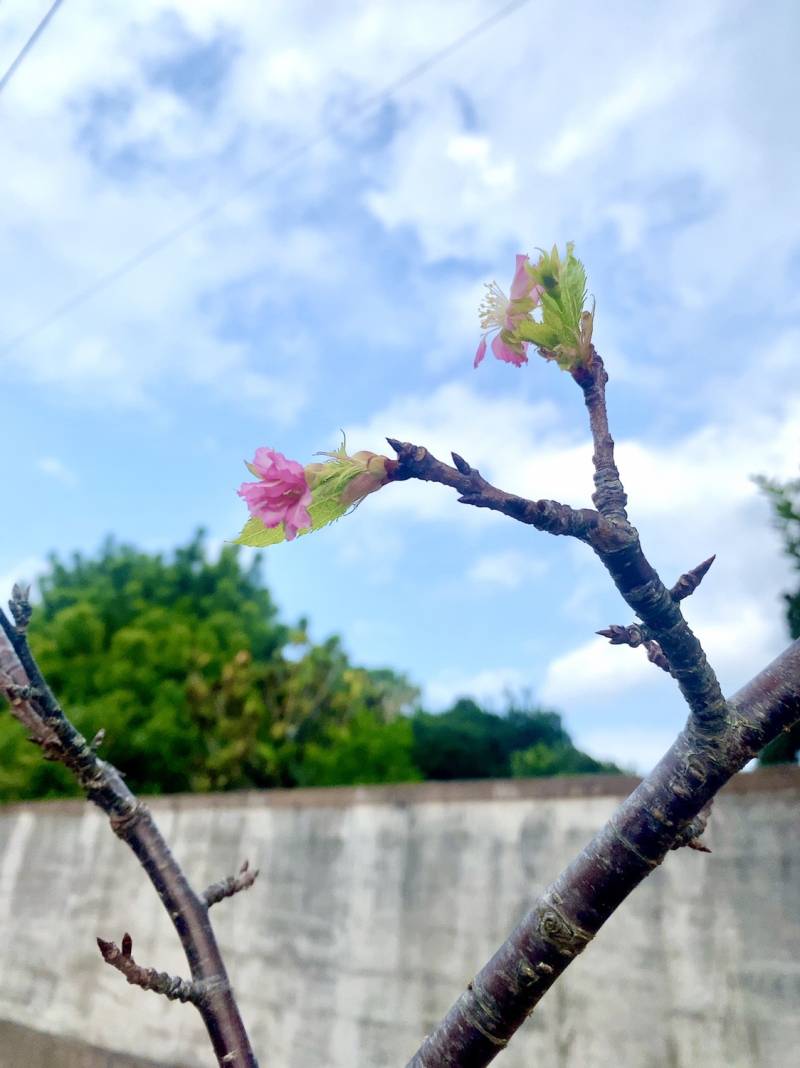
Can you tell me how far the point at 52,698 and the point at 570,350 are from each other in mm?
1046

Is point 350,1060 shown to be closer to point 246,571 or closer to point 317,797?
point 317,797

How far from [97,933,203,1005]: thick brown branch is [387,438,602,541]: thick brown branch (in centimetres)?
96

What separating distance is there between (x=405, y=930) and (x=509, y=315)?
5.19 metres

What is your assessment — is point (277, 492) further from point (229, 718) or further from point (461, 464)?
point (229, 718)

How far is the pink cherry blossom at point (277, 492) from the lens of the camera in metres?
1.00

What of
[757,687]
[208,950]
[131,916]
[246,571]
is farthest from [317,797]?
[246,571]

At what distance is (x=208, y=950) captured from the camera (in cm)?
160

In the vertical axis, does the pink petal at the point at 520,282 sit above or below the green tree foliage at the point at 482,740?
below

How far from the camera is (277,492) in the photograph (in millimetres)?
1012

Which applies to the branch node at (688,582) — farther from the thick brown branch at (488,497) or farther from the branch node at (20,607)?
the branch node at (20,607)

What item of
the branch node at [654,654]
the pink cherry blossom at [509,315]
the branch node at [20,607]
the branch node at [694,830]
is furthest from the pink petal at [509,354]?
the branch node at [20,607]

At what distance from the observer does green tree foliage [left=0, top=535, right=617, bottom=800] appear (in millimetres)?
18250

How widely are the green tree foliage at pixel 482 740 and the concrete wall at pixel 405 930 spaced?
39.6 feet

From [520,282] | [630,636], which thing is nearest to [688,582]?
[630,636]
